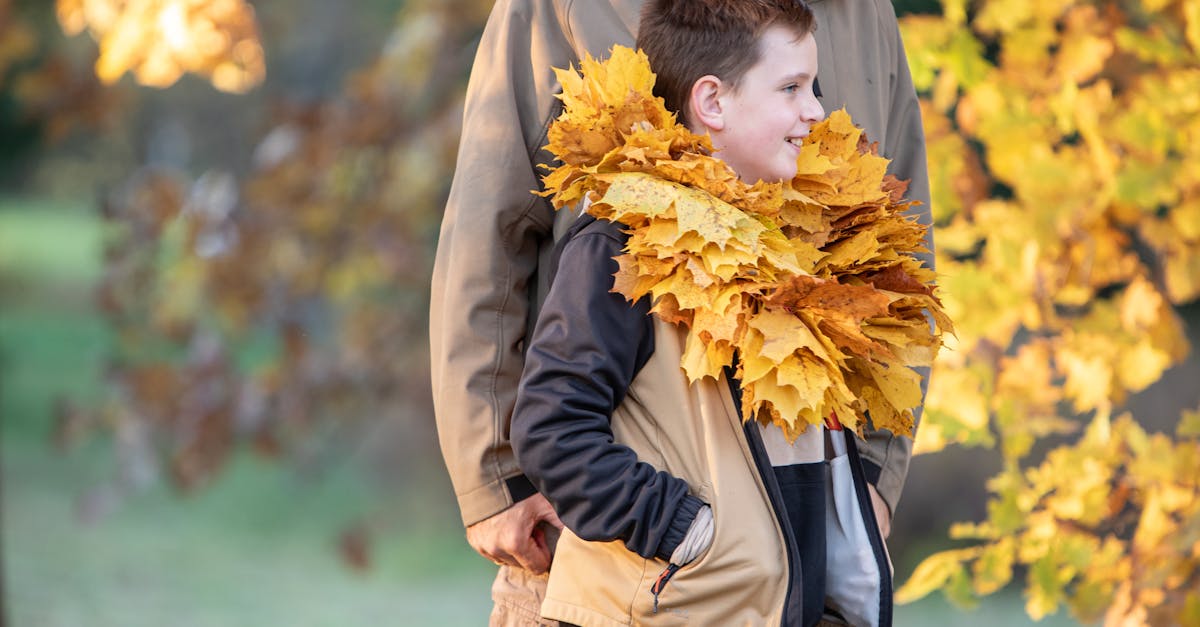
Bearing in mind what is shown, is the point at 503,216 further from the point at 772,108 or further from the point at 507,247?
the point at 772,108

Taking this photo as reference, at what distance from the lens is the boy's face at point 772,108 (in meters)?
1.85

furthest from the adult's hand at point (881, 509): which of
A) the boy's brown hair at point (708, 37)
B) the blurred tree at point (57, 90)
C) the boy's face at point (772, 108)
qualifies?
the blurred tree at point (57, 90)

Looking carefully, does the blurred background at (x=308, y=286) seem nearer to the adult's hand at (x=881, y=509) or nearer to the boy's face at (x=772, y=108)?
the adult's hand at (x=881, y=509)

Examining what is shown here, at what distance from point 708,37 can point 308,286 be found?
11.2 feet

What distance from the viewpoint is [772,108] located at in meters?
1.85

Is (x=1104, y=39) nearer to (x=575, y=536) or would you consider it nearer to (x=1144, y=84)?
(x=1144, y=84)

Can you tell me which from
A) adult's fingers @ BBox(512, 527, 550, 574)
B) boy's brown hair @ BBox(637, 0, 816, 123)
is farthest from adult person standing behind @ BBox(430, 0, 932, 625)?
boy's brown hair @ BBox(637, 0, 816, 123)

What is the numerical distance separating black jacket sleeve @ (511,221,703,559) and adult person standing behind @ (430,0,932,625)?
0.33 m

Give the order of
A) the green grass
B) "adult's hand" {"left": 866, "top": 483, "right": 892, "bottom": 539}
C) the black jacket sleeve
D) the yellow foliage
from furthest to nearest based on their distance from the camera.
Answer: the green grass < the yellow foliage < "adult's hand" {"left": 866, "top": 483, "right": 892, "bottom": 539} < the black jacket sleeve

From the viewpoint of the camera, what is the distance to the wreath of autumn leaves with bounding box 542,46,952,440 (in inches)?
68.6

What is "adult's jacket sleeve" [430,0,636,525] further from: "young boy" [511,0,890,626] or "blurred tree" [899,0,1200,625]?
"blurred tree" [899,0,1200,625]

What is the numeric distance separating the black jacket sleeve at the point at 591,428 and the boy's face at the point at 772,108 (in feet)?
0.90

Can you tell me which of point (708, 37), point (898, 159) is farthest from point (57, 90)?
point (708, 37)

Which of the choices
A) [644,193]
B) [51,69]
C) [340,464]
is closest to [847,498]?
[644,193]
